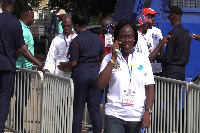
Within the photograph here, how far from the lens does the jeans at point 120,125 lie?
526 cm

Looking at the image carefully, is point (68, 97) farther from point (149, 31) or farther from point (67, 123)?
point (149, 31)

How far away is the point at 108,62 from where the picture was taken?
5.24 m

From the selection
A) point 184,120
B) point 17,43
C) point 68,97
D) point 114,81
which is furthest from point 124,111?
point 17,43

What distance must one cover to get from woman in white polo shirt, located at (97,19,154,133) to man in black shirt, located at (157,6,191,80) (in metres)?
2.58

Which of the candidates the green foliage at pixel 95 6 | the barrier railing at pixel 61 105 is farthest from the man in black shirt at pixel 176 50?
the green foliage at pixel 95 6

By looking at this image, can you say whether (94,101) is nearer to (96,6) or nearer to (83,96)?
(83,96)

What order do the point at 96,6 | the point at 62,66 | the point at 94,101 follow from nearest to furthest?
1. the point at 94,101
2. the point at 62,66
3. the point at 96,6

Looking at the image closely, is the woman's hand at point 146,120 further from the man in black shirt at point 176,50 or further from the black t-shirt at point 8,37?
the black t-shirt at point 8,37

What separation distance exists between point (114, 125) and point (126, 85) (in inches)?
16.0

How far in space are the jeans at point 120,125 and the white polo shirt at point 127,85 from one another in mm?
39

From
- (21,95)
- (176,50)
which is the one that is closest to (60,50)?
(21,95)

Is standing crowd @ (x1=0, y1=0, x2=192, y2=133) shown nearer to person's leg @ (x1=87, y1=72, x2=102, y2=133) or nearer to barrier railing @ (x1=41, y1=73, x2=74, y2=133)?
person's leg @ (x1=87, y1=72, x2=102, y2=133)

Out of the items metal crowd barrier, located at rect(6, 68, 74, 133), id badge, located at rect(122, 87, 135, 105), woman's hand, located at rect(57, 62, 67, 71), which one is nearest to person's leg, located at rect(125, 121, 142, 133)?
id badge, located at rect(122, 87, 135, 105)

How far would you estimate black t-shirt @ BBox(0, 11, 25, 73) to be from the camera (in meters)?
7.49
